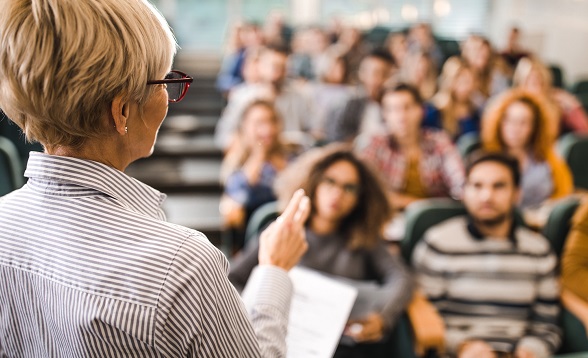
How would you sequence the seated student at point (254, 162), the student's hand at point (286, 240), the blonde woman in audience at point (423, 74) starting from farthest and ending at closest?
1. the blonde woman in audience at point (423, 74)
2. the seated student at point (254, 162)
3. the student's hand at point (286, 240)

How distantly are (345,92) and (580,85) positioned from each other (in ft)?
8.83

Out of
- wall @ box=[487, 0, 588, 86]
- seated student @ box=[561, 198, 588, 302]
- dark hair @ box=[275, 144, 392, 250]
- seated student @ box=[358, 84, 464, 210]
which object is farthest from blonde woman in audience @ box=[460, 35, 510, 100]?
dark hair @ box=[275, 144, 392, 250]

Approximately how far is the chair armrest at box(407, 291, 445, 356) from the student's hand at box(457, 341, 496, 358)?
6 cm

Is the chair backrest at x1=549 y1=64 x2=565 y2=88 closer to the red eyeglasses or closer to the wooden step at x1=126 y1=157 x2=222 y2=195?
the wooden step at x1=126 y1=157 x2=222 y2=195

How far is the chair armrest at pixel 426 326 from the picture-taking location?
67.4 inches

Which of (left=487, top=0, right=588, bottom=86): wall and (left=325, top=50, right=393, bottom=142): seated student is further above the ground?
(left=487, top=0, right=588, bottom=86): wall

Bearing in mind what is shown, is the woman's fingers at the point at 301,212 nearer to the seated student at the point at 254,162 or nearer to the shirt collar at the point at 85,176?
the shirt collar at the point at 85,176

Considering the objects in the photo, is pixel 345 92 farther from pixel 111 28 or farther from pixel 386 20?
pixel 386 20

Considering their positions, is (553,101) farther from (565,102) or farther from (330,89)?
(330,89)

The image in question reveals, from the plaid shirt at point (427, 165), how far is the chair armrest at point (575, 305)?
3.33 feet

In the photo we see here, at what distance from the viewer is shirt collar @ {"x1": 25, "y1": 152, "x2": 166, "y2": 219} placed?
667mm

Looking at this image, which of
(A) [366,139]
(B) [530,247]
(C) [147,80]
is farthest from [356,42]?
(C) [147,80]

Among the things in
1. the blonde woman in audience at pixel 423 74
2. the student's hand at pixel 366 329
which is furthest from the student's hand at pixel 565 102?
the student's hand at pixel 366 329

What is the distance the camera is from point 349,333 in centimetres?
168
